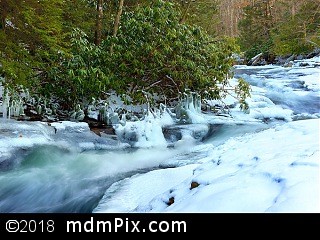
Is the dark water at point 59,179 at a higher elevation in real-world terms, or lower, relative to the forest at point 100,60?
lower

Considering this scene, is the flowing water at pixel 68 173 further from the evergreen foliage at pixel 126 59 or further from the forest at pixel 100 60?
the evergreen foliage at pixel 126 59

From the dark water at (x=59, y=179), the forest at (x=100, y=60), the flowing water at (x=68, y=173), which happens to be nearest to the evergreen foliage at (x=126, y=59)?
the forest at (x=100, y=60)

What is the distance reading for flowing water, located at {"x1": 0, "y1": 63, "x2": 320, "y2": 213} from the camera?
3.40 m

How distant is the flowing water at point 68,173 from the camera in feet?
11.1

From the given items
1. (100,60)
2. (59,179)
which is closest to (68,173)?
(59,179)

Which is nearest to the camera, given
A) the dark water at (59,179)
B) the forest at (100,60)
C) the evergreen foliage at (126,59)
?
the dark water at (59,179)

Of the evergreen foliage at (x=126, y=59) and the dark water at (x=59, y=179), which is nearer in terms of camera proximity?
the dark water at (x=59, y=179)

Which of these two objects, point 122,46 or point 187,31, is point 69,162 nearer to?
point 122,46

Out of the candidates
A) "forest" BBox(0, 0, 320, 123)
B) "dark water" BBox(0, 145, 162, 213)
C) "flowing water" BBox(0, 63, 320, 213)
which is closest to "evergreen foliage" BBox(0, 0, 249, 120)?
"forest" BBox(0, 0, 320, 123)

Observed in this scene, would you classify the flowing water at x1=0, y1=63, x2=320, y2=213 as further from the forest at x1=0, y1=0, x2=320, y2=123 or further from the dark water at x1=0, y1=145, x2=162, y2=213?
the forest at x1=0, y1=0, x2=320, y2=123

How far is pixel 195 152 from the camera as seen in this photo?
4676mm

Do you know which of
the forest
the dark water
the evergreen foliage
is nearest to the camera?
the dark water
